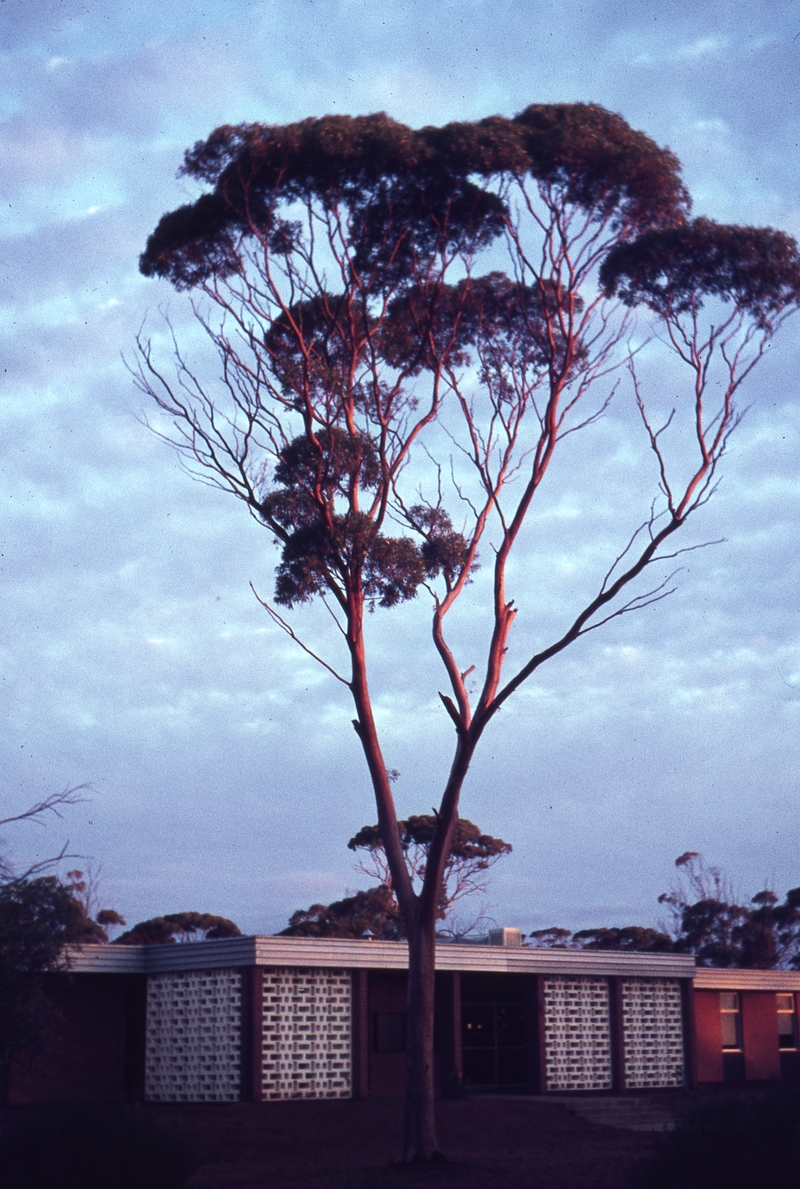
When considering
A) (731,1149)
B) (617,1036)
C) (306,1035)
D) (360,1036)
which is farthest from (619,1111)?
(731,1149)

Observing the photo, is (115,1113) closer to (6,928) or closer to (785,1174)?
(6,928)

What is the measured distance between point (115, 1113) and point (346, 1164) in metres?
6.32

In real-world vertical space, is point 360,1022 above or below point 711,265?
below

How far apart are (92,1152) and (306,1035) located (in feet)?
43.9

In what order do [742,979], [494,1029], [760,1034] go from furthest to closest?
[760,1034]
[742,979]
[494,1029]

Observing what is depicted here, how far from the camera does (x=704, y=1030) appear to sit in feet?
116

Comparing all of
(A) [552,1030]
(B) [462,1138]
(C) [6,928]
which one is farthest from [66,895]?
(A) [552,1030]

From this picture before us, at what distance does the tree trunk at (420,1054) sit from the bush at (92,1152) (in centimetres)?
432

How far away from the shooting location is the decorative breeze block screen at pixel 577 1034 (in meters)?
30.4

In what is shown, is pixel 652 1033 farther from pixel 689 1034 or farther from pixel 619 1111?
pixel 619 1111

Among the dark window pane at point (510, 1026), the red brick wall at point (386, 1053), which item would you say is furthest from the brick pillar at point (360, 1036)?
the dark window pane at point (510, 1026)

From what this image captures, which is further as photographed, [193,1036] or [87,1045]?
[87,1045]

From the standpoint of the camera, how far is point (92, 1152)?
43.1 feet

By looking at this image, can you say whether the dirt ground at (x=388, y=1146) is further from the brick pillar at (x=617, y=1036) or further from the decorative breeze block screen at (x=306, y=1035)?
the brick pillar at (x=617, y=1036)
